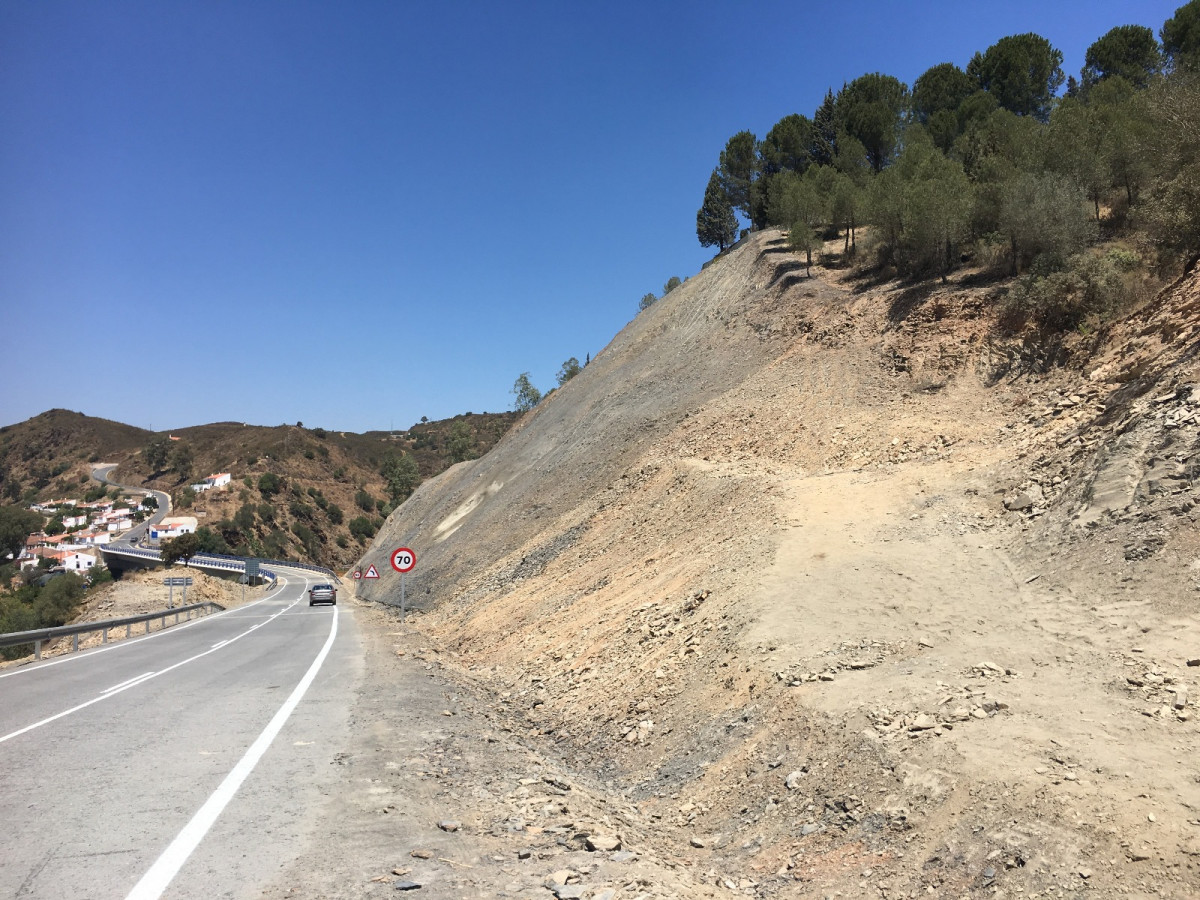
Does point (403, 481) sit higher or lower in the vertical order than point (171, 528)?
higher

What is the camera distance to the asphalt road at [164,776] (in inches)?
177

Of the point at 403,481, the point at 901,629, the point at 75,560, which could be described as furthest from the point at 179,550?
the point at 901,629

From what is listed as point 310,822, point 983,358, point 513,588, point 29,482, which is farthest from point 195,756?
point 29,482

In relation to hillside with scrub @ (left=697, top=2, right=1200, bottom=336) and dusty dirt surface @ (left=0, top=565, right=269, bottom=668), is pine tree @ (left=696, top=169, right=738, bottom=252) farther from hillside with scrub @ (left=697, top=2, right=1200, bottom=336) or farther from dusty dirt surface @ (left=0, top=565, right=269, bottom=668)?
dusty dirt surface @ (left=0, top=565, right=269, bottom=668)

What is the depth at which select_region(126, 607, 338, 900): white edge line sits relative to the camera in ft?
13.9

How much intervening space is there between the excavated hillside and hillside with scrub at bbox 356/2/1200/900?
0.04 m

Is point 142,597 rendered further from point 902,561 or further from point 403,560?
point 902,561

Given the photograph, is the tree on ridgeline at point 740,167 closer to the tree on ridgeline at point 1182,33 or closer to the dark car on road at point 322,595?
the tree on ridgeline at point 1182,33

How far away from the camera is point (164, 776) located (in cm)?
656

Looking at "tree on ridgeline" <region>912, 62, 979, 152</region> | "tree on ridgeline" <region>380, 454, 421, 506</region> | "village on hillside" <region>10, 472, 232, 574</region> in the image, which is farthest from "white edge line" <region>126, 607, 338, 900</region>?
"tree on ridgeline" <region>380, 454, 421, 506</region>

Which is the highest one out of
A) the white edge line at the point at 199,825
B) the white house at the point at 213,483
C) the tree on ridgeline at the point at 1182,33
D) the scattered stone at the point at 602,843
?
the tree on ridgeline at the point at 1182,33

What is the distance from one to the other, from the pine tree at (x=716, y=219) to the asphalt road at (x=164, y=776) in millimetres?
55961

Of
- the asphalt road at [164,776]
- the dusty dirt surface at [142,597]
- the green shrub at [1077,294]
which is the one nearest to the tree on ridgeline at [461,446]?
the dusty dirt surface at [142,597]

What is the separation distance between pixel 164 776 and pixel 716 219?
205 feet
